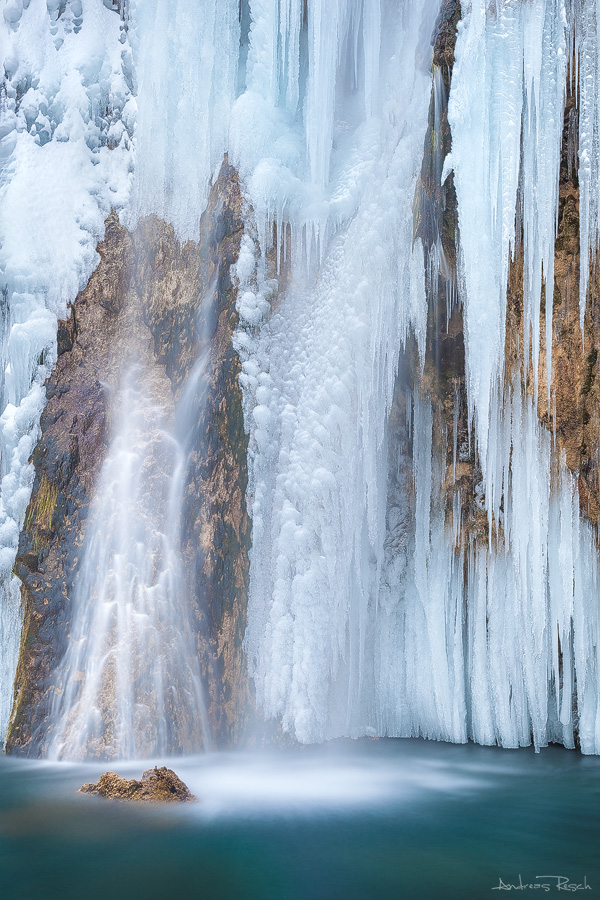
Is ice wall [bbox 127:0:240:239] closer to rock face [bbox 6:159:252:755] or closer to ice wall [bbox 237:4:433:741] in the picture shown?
rock face [bbox 6:159:252:755]

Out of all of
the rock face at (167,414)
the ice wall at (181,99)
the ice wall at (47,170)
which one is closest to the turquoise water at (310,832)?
the rock face at (167,414)

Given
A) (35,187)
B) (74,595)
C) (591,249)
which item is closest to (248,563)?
(74,595)

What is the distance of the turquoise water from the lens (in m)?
4.73

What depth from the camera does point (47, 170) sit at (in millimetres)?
10852

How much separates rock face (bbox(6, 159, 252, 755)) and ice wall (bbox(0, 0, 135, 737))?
331mm

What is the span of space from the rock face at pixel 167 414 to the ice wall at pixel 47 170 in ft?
1.09

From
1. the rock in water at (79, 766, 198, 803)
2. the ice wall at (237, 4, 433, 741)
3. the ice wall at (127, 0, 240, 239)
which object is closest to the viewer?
the rock in water at (79, 766, 198, 803)

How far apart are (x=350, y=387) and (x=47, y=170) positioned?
16.4ft

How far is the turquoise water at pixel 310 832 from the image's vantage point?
4.73 m

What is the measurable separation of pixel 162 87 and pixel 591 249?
231 inches
